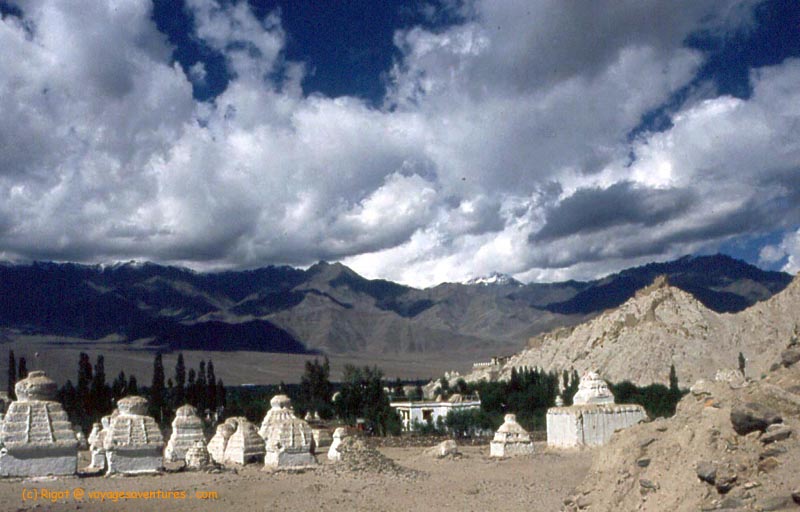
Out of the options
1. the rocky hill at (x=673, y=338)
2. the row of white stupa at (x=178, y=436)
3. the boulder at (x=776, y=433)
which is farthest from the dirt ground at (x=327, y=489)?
the rocky hill at (x=673, y=338)

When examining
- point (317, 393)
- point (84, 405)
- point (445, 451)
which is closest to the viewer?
point (445, 451)

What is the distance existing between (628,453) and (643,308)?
89884 millimetres

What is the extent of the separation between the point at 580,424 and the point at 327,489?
1906cm

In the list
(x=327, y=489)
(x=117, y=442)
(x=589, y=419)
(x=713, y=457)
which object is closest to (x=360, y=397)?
(x=589, y=419)

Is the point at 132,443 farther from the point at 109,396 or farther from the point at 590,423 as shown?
the point at 109,396

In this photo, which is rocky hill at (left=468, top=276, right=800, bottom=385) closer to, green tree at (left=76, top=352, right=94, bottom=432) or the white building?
the white building

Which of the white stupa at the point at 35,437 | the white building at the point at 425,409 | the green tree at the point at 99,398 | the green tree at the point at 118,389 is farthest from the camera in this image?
the green tree at the point at 118,389

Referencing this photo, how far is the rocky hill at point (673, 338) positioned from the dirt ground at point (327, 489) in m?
57.3

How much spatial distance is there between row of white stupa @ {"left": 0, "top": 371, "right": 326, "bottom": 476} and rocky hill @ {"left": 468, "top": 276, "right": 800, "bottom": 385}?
60.3m

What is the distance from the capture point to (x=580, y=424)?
38875mm

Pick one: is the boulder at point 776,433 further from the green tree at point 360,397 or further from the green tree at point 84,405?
the green tree at point 84,405

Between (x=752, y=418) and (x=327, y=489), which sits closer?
(x=752, y=418)

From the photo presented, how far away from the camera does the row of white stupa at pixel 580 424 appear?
37.8m

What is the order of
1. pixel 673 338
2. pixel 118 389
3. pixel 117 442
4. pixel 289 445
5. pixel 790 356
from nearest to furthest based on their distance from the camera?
pixel 790 356
pixel 117 442
pixel 289 445
pixel 118 389
pixel 673 338
